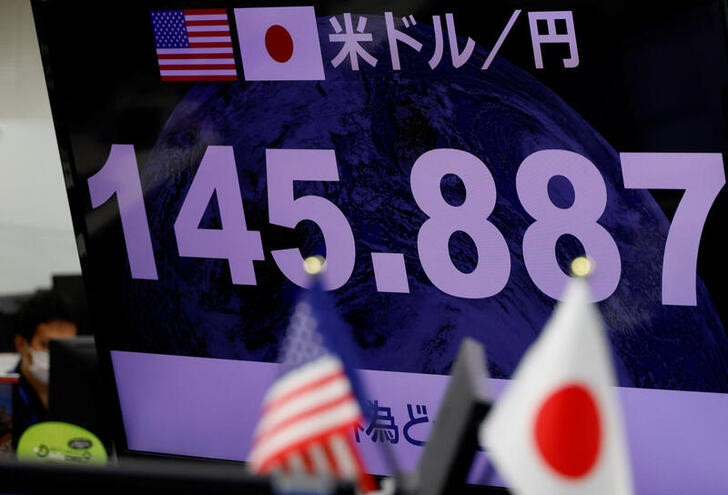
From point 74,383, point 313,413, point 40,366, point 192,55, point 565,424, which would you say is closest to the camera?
point 565,424

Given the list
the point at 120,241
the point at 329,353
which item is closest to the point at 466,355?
the point at 329,353

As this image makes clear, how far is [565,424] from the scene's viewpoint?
3.73 ft

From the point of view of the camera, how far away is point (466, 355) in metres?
1.26

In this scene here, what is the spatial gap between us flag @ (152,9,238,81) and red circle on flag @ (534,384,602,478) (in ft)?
5.51

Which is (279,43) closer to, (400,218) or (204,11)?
(204,11)

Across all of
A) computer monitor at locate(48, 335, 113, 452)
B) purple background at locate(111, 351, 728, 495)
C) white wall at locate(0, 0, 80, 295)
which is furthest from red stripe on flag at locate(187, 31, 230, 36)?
computer monitor at locate(48, 335, 113, 452)

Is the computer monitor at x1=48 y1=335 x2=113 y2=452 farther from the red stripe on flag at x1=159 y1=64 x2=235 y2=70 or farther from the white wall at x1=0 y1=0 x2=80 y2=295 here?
the red stripe on flag at x1=159 y1=64 x2=235 y2=70

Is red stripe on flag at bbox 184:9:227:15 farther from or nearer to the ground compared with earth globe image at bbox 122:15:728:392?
farther from the ground

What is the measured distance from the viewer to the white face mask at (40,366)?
11.3 ft

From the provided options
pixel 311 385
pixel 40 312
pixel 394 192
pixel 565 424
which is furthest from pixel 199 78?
pixel 565 424

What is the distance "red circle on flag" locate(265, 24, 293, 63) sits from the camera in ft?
8.37

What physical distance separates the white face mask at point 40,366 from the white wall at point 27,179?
0.72 ft

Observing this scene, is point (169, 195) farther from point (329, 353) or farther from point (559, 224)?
point (329, 353)

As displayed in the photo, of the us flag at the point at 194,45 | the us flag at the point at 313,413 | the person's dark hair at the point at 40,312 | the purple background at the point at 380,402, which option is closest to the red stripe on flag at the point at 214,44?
the us flag at the point at 194,45
